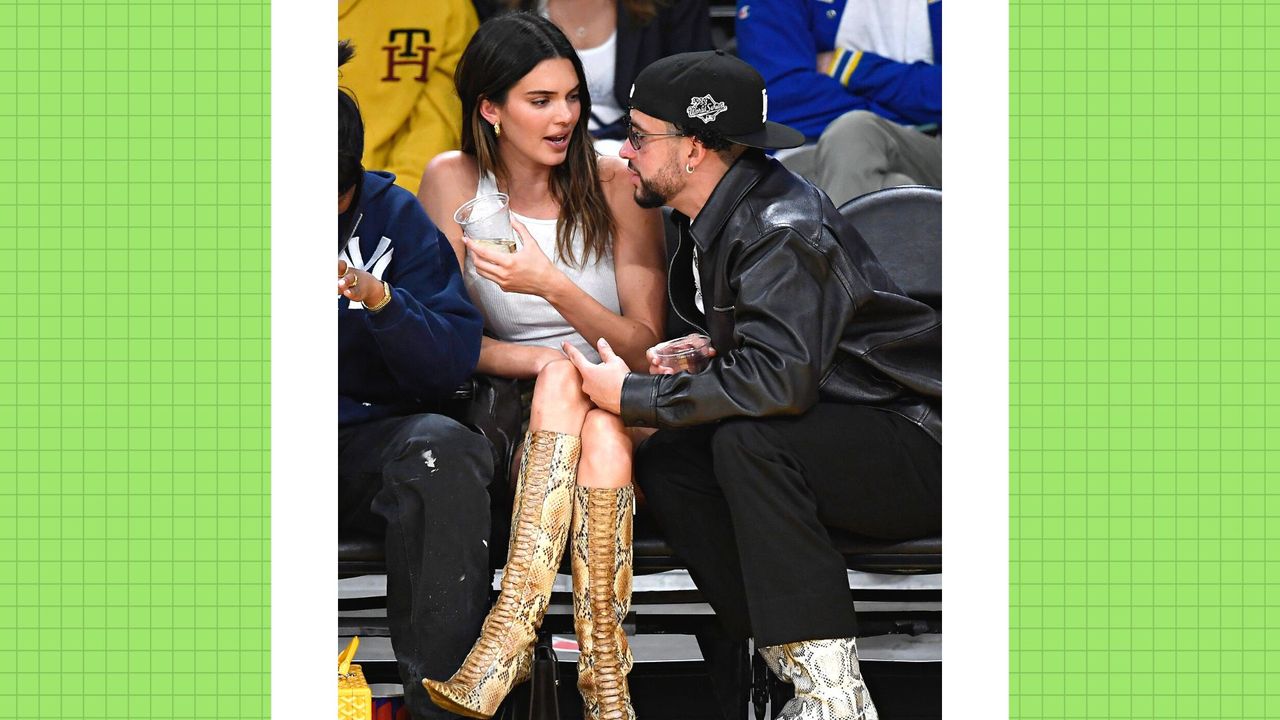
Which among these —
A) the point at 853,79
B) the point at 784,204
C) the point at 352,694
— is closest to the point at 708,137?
the point at 784,204

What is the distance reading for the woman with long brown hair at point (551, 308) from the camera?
2562 mm

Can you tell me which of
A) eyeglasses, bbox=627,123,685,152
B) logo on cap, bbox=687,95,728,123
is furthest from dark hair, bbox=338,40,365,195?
logo on cap, bbox=687,95,728,123

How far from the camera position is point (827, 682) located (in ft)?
8.00

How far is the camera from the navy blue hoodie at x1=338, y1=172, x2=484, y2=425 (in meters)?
2.74

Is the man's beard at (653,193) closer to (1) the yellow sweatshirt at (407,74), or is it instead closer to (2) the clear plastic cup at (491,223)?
(2) the clear plastic cup at (491,223)

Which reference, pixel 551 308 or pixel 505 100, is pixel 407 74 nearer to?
pixel 505 100

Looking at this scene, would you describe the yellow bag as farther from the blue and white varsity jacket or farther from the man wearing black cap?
the blue and white varsity jacket

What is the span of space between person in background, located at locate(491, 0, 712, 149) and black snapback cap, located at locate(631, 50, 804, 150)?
3.72ft

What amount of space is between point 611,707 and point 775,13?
7.00 feet

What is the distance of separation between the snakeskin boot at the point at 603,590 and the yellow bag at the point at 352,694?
38cm

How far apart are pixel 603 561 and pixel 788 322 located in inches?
20.4

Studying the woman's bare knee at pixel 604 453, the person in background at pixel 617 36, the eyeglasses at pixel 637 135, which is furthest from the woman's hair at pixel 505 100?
the person in background at pixel 617 36

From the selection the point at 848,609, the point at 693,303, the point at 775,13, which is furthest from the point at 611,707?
the point at 775,13

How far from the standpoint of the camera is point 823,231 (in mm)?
2578
